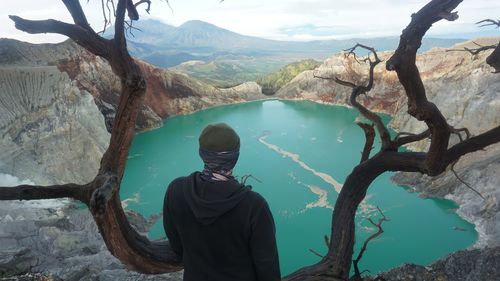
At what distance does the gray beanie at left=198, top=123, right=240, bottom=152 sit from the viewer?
165 centimetres

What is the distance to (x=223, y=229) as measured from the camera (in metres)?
1.63

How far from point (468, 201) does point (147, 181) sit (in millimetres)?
10977

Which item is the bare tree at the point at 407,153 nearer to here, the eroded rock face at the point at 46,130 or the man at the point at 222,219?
the man at the point at 222,219

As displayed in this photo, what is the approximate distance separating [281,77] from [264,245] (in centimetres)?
4093

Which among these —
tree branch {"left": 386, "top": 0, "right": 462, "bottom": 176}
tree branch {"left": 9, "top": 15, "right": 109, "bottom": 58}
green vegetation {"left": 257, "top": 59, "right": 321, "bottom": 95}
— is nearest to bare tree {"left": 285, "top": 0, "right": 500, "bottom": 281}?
tree branch {"left": 386, "top": 0, "right": 462, "bottom": 176}

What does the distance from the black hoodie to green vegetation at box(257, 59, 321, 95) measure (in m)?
38.6

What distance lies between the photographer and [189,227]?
1730 mm

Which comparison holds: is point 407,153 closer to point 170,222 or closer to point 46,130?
point 170,222

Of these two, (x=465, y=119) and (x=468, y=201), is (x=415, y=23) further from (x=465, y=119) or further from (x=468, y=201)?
(x=465, y=119)

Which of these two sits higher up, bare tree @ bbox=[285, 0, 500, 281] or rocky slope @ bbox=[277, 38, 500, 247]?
bare tree @ bbox=[285, 0, 500, 281]

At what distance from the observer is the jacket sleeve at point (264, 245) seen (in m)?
1.60

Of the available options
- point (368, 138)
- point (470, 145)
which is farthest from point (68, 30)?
point (470, 145)

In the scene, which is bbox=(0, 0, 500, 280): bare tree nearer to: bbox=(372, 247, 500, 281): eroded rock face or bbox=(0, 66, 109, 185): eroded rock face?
bbox=(372, 247, 500, 281): eroded rock face

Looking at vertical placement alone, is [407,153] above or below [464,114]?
above
